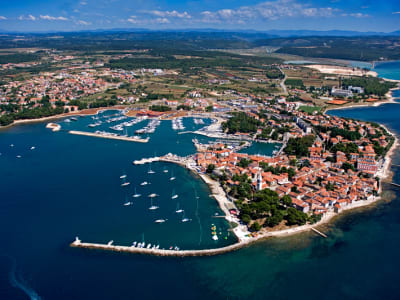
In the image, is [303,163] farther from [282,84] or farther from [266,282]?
[282,84]

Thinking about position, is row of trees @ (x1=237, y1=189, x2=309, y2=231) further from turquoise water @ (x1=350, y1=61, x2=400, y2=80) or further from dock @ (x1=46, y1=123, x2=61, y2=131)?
turquoise water @ (x1=350, y1=61, x2=400, y2=80)

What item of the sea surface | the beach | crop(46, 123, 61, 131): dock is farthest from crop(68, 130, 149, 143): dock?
the beach

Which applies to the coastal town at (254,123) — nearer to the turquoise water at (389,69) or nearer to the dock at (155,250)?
the dock at (155,250)

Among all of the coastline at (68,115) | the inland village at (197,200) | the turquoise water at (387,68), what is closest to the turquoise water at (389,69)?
the turquoise water at (387,68)

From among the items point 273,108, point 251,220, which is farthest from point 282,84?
point 251,220

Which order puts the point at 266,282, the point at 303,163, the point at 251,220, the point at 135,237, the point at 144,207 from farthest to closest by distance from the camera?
1. the point at 303,163
2. the point at 144,207
3. the point at 251,220
4. the point at 135,237
5. the point at 266,282

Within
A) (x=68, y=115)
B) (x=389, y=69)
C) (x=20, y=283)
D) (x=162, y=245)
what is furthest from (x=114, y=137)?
(x=389, y=69)
